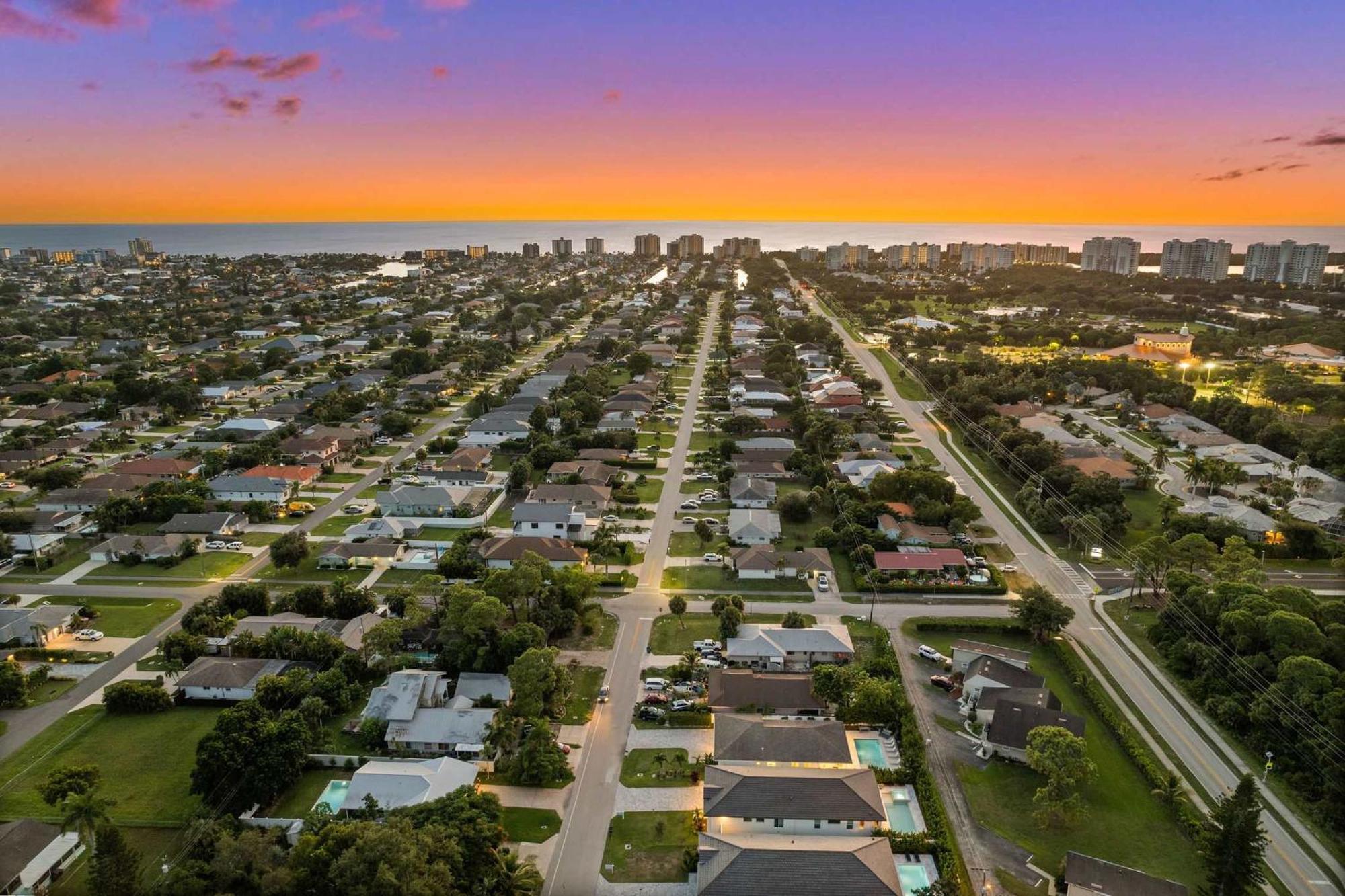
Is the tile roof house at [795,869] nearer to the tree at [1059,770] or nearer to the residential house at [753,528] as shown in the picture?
the tree at [1059,770]

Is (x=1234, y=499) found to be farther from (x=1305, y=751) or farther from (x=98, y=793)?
(x=98, y=793)

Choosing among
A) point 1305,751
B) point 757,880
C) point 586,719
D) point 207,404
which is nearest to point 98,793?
point 586,719

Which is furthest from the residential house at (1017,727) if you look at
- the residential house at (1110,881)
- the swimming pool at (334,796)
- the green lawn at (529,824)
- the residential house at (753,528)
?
the swimming pool at (334,796)

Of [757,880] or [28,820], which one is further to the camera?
[28,820]

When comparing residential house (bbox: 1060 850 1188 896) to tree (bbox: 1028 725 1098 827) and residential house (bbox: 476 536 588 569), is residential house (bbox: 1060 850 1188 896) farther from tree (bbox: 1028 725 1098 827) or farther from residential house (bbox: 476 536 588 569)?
residential house (bbox: 476 536 588 569)

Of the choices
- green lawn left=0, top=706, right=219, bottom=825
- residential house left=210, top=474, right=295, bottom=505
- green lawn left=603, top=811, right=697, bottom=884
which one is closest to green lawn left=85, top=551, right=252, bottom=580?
residential house left=210, top=474, right=295, bottom=505

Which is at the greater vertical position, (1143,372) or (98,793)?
(1143,372)
